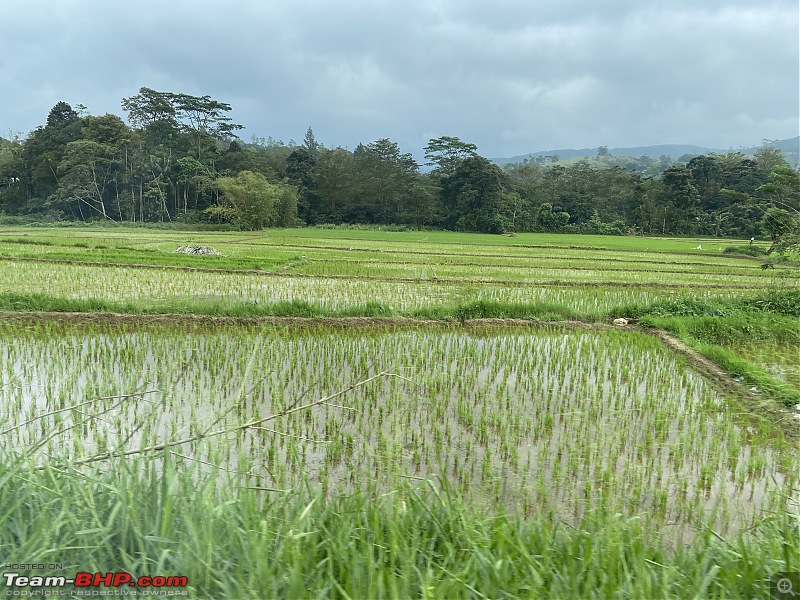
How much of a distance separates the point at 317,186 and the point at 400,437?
38.4 meters

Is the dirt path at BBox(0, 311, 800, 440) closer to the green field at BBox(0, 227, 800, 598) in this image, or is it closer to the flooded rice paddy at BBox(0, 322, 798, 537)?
the green field at BBox(0, 227, 800, 598)

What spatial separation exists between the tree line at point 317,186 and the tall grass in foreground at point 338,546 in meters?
30.2

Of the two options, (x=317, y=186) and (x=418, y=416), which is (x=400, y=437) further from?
(x=317, y=186)

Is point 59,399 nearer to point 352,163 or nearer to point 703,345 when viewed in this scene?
point 703,345

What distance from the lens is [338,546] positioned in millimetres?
1951

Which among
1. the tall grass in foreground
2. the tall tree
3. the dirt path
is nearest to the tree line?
the tall tree

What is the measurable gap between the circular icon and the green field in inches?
2.7

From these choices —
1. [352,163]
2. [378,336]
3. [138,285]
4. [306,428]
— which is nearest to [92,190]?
[352,163]

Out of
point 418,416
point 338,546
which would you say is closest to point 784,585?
point 338,546

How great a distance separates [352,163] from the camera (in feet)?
129

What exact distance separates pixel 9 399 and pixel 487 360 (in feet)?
14.4

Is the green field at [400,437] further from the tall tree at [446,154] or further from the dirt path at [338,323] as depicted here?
the tall tree at [446,154]

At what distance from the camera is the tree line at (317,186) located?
3272 cm

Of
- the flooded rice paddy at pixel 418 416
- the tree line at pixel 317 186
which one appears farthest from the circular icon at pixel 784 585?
the tree line at pixel 317 186
